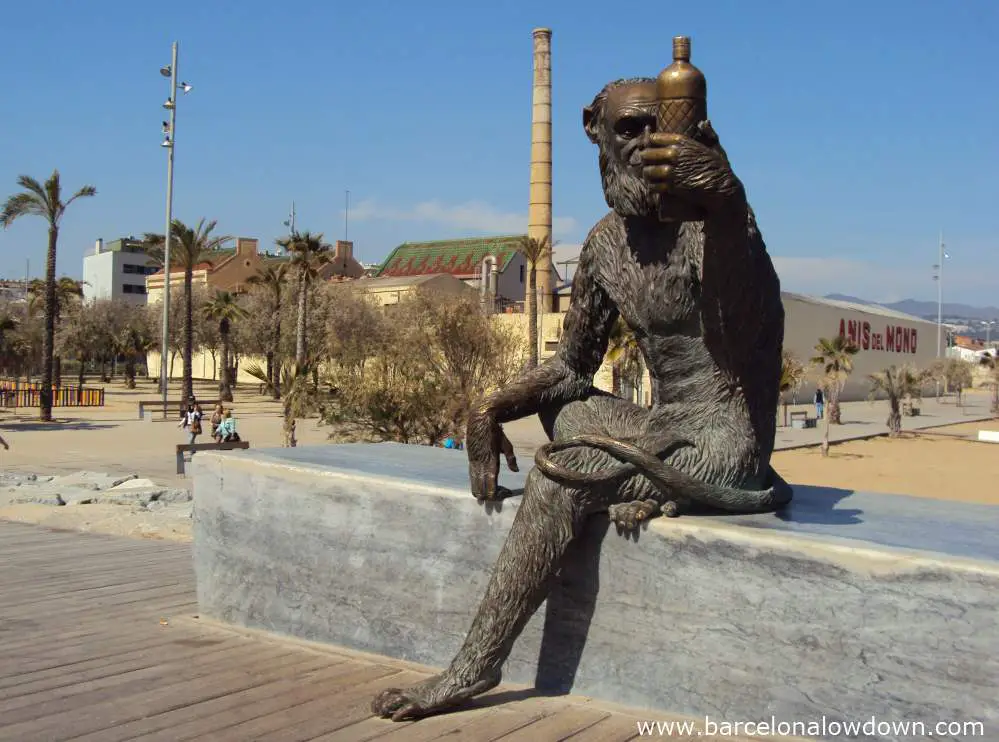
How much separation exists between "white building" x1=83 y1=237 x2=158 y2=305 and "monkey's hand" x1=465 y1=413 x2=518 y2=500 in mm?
82373

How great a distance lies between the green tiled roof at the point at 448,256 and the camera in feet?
211

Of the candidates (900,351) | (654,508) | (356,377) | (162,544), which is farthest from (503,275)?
(654,508)

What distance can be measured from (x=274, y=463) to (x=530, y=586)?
5.62ft

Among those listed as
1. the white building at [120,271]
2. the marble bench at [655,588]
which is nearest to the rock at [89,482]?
the marble bench at [655,588]

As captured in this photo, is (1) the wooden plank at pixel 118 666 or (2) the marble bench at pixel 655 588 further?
(1) the wooden plank at pixel 118 666

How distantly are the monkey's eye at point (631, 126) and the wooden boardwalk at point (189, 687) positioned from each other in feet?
6.62

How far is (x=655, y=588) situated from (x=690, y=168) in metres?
1.44

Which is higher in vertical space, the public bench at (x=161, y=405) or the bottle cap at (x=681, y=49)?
the bottle cap at (x=681, y=49)

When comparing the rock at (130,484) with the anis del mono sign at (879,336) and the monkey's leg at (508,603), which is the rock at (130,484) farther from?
the anis del mono sign at (879,336)

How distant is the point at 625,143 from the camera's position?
3.58 m

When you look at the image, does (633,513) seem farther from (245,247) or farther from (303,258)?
(245,247)

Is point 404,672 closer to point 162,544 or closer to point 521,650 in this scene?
point 521,650

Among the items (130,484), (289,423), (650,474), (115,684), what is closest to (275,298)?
(289,423)

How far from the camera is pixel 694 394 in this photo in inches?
144
